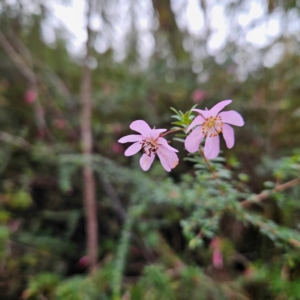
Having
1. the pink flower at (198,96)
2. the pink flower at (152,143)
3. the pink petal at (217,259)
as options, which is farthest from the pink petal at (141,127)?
the pink flower at (198,96)

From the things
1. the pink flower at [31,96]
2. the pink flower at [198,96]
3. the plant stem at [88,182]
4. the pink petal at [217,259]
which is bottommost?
the pink petal at [217,259]

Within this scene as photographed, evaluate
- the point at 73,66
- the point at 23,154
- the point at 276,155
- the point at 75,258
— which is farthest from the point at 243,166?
the point at 73,66

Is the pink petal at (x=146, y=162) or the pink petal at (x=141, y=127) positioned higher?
the pink petal at (x=141, y=127)

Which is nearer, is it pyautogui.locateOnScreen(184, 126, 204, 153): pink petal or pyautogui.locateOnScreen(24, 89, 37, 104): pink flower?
pyautogui.locateOnScreen(184, 126, 204, 153): pink petal

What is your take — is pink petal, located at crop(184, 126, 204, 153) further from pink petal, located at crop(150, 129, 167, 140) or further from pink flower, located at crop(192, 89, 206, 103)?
pink flower, located at crop(192, 89, 206, 103)

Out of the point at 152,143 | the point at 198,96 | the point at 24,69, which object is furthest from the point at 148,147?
the point at 24,69

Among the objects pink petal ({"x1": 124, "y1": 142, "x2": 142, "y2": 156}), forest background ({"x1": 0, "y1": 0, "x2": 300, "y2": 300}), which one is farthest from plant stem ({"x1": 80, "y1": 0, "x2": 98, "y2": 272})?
pink petal ({"x1": 124, "y1": 142, "x2": 142, "y2": 156})

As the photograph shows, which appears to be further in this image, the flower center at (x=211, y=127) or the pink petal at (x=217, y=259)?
the pink petal at (x=217, y=259)

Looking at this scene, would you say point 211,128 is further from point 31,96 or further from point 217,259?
point 31,96

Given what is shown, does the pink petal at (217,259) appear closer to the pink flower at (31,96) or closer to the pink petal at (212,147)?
the pink petal at (212,147)
